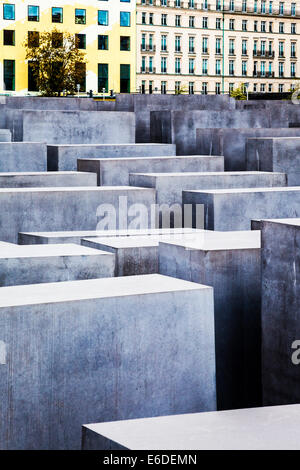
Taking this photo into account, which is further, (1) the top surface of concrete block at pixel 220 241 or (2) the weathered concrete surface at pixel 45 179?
(2) the weathered concrete surface at pixel 45 179

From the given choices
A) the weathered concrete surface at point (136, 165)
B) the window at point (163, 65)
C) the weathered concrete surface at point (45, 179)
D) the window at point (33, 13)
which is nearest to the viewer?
the weathered concrete surface at point (45, 179)

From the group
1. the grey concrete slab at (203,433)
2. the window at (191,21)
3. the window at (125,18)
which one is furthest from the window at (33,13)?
the grey concrete slab at (203,433)

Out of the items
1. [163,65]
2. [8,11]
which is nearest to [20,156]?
[8,11]

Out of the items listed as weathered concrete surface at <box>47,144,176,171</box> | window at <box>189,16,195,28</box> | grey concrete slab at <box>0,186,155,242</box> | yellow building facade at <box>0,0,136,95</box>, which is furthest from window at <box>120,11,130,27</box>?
grey concrete slab at <box>0,186,155,242</box>

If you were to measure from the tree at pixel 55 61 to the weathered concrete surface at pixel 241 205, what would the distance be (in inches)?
1743

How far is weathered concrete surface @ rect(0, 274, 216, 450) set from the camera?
523cm

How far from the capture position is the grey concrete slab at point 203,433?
4020mm

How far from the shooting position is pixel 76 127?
16.9m

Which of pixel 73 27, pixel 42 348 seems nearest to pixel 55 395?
pixel 42 348

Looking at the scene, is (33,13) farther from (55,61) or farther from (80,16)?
(55,61)

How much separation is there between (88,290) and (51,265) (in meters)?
1.33

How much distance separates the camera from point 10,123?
57.2ft

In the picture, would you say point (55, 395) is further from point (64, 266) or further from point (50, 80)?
point (50, 80)

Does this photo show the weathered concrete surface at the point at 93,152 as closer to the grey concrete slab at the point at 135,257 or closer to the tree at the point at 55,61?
the grey concrete slab at the point at 135,257
